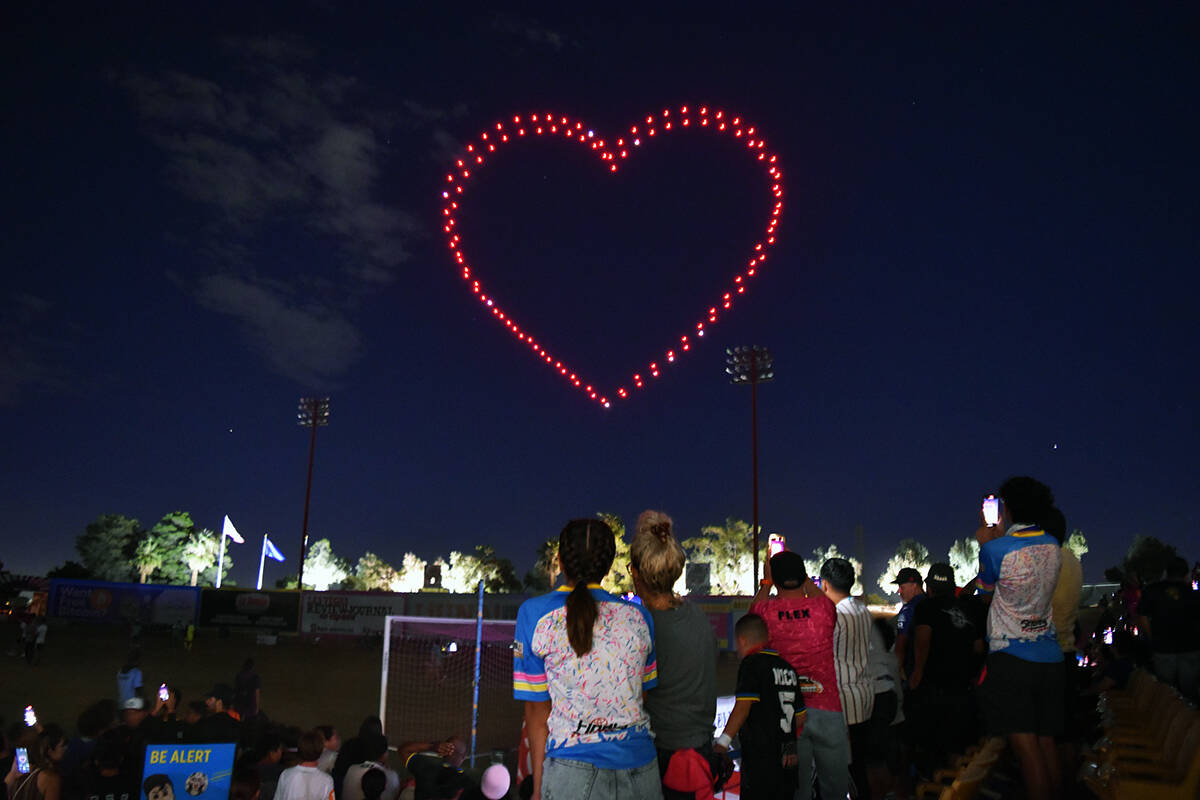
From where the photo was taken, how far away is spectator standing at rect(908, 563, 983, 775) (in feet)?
20.6

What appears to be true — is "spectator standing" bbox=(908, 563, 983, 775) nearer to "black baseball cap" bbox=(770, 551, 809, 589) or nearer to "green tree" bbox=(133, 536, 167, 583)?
"black baseball cap" bbox=(770, 551, 809, 589)

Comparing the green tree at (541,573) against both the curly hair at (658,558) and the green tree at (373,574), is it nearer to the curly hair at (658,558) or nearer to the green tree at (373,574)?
the green tree at (373,574)

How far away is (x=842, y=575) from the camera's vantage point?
5.66 meters

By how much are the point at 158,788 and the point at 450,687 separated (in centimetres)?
1946

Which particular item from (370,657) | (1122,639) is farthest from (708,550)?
(1122,639)

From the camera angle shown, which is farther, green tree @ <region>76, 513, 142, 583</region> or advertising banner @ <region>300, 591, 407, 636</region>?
green tree @ <region>76, 513, 142, 583</region>

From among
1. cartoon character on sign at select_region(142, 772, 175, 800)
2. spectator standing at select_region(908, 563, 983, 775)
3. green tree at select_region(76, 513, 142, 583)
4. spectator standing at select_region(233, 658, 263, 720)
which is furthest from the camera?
green tree at select_region(76, 513, 142, 583)

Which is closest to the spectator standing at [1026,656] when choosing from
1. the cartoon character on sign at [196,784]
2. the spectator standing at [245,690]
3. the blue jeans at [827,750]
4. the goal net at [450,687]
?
the blue jeans at [827,750]

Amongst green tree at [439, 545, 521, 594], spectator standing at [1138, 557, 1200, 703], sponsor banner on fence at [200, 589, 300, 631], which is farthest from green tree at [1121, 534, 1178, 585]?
spectator standing at [1138, 557, 1200, 703]

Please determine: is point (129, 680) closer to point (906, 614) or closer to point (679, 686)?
point (906, 614)

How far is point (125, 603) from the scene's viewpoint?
39688mm

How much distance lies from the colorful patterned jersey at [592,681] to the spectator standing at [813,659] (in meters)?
1.95

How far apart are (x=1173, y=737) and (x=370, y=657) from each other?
32671 mm

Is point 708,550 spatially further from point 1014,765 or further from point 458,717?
point 1014,765
